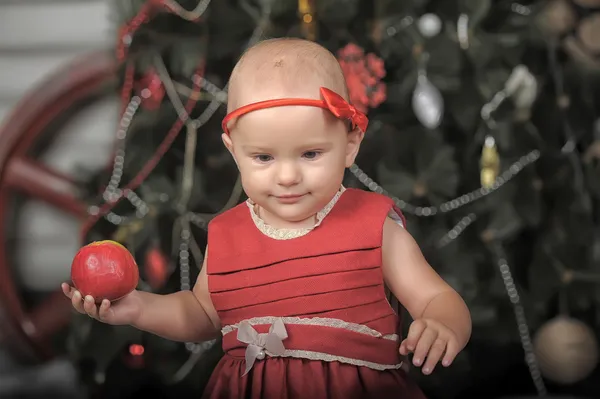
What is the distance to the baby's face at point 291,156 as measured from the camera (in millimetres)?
904

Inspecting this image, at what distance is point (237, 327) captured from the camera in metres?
1.00

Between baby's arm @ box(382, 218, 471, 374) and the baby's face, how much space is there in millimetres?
113

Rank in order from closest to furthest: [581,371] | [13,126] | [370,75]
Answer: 1. [370,75]
2. [581,371]
3. [13,126]

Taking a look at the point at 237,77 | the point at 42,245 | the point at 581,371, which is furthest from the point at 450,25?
the point at 42,245

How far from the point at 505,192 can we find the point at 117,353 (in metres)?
0.97

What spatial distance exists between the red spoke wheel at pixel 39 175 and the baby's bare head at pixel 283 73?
1.30m

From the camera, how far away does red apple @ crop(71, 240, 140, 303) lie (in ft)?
3.03

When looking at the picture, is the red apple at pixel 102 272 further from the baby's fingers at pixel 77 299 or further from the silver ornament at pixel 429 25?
the silver ornament at pixel 429 25

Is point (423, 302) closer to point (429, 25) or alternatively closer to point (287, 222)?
point (287, 222)

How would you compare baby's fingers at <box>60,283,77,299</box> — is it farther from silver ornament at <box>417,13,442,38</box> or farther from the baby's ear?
silver ornament at <box>417,13,442,38</box>

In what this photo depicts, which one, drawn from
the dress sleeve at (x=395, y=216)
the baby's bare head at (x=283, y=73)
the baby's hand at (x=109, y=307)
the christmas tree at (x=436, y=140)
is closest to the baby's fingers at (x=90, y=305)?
the baby's hand at (x=109, y=307)

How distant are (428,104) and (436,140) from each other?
0.09 m

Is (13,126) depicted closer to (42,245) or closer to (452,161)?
(42,245)

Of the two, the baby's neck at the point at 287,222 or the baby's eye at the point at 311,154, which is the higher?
the baby's eye at the point at 311,154
